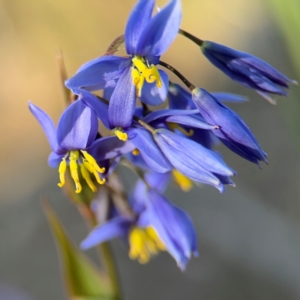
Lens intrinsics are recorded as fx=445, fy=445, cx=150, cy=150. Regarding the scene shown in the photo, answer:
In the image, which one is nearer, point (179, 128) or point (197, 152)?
point (197, 152)

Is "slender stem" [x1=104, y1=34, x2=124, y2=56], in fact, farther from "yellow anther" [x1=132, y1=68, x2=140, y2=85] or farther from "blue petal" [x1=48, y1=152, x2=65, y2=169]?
"blue petal" [x1=48, y1=152, x2=65, y2=169]

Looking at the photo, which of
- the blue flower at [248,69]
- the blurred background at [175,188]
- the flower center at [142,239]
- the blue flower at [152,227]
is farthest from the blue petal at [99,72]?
the blurred background at [175,188]

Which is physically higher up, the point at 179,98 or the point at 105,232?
the point at 179,98

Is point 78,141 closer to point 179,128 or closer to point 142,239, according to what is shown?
point 179,128

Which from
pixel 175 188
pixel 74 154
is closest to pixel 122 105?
pixel 74 154

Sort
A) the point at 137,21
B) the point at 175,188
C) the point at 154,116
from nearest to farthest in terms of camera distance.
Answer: the point at 137,21 → the point at 154,116 → the point at 175,188

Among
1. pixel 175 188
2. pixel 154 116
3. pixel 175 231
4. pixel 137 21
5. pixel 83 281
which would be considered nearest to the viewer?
pixel 137 21

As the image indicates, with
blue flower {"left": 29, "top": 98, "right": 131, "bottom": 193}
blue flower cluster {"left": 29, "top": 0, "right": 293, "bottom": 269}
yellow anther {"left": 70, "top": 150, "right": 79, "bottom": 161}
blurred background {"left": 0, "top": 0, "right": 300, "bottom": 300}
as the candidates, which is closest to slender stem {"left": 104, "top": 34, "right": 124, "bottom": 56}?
blue flower cluster {"left": 29, "top": 0, "right": 293, "bottom": 269}
